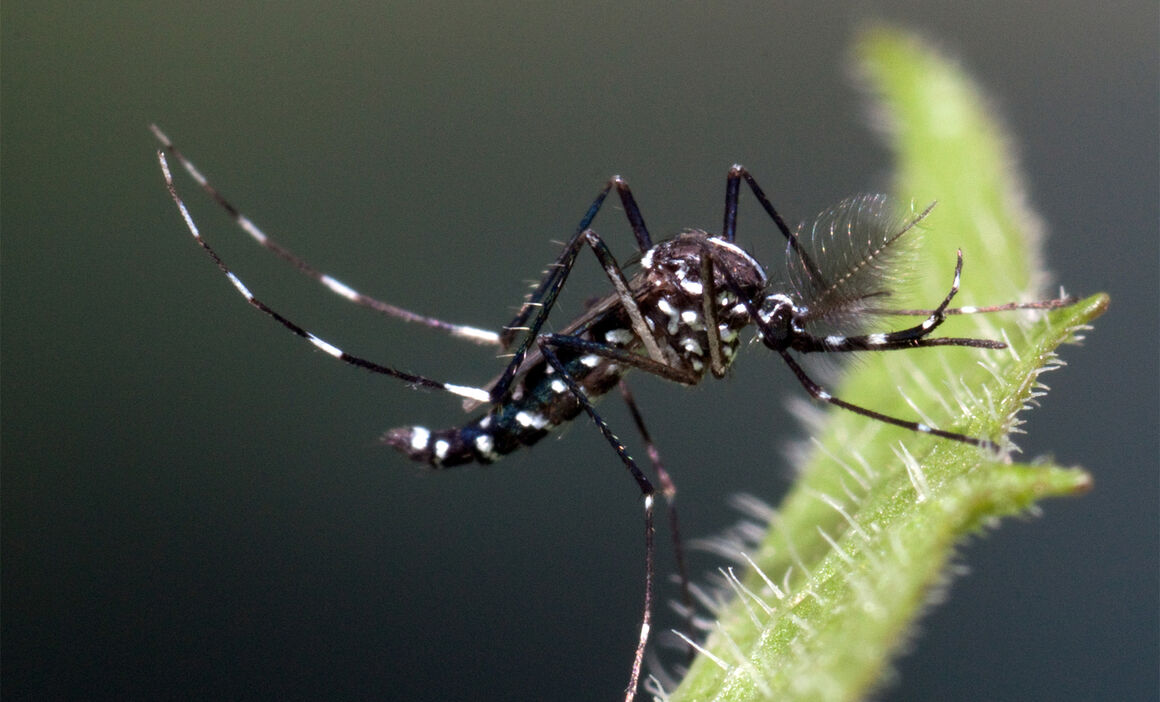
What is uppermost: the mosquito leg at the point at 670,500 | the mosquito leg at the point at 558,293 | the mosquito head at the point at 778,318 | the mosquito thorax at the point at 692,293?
the mosquito leg at the point at 558,293

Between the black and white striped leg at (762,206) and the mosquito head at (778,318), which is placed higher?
the black and white striped leg at (762,206)

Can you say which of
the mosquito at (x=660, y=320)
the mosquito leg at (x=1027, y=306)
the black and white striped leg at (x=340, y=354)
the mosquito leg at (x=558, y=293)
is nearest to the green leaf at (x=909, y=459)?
the mosquito leg at (x=1027, y=306)

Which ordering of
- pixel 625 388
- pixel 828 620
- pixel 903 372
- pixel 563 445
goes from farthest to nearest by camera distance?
pixel 563 445
pixel 625 388
pixel 903 372
pixel 828 620

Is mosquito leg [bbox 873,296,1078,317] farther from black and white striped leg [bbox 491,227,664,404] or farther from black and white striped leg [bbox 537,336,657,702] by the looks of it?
black and white striped leg [bbox 537,336,657,702]

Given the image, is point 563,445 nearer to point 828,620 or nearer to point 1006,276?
point 1006,276

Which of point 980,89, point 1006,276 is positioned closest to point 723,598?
point 1006,276

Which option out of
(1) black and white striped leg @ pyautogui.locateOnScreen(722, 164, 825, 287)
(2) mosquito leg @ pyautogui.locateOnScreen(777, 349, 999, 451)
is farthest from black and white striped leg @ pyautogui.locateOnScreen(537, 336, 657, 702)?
(1) black and white striped leg @ pyautogui.locateOnScreen(722, 164, 825, 287)

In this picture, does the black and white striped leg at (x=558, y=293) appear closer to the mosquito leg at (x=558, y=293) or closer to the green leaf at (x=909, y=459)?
the mosquito leg at (x=558, y=293)
